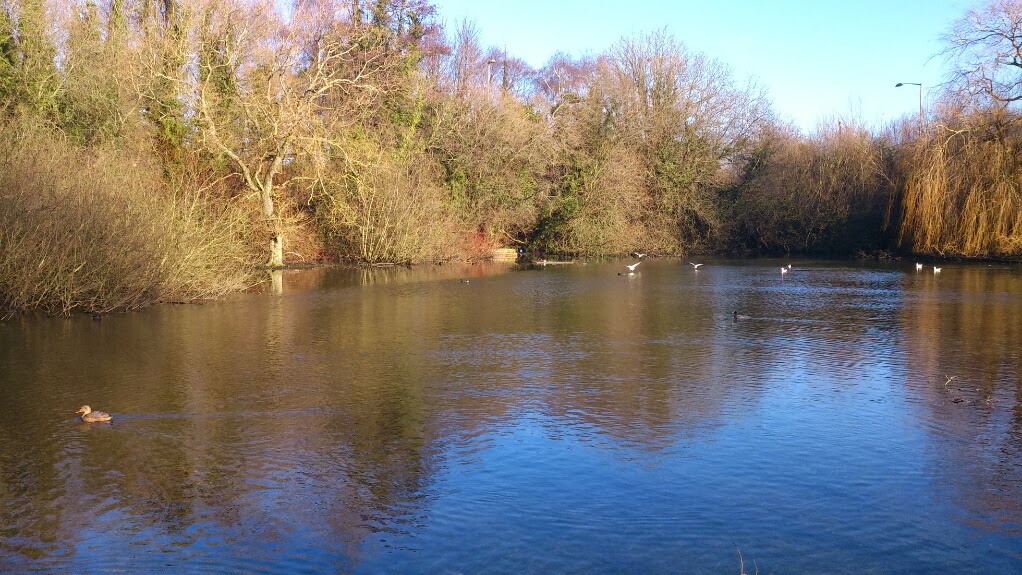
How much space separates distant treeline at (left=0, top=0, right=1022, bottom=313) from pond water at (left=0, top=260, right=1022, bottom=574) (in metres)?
2.46

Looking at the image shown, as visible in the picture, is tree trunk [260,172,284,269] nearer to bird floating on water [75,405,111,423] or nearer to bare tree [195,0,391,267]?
bare tree [195,0,391,267]

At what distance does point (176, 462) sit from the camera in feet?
21.9

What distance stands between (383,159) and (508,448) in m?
24.5

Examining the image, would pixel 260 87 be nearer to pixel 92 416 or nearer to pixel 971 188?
pixel 92 416

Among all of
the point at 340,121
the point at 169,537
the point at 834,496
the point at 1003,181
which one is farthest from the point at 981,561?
the point at 1003,181

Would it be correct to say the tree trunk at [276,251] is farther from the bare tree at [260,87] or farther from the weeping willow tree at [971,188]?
the weeping willow tree at [971,188]

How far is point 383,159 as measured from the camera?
100ft

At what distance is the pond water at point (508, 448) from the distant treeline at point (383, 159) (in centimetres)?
246

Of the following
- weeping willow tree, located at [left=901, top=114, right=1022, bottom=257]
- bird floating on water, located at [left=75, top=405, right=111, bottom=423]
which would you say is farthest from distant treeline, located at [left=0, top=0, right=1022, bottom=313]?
bird floating on water, located at [left=75, top=405, right=111, bottom=423]

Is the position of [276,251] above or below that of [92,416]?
above

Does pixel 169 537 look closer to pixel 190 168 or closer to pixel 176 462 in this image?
pixel 176 462

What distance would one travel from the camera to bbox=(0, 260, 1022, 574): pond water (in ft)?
16.9

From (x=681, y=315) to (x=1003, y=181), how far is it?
2199 cm

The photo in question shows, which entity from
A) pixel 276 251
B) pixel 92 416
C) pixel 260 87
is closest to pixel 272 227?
pixel 276 251
